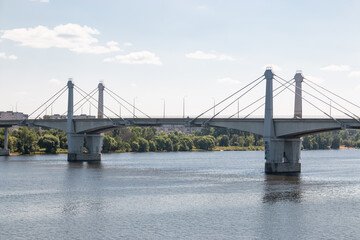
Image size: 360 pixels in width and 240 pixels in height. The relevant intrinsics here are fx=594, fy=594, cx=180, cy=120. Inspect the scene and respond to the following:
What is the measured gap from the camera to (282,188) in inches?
2822

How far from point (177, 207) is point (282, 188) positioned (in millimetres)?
20051

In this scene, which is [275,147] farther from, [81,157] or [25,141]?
[25,141]

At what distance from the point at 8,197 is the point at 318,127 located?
4555 cm

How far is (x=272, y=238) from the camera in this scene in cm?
4288

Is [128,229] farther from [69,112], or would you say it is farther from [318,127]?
[69,112]

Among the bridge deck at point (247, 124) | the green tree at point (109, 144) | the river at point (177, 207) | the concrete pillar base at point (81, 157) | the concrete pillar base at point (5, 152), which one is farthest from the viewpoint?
the green tree at point (109, 144)

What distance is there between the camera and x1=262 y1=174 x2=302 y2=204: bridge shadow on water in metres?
62.5

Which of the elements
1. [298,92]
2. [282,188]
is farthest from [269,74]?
[282,188]

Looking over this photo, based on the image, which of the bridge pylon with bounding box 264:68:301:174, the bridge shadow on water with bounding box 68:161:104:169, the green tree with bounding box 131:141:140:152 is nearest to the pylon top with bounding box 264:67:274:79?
the bridge pylon with bounding box 264:68:301:174

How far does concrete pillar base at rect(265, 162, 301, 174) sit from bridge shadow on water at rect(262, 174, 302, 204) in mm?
2159

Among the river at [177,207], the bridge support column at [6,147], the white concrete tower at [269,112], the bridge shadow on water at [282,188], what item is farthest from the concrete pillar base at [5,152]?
the bridge shadow on water at [282,188]

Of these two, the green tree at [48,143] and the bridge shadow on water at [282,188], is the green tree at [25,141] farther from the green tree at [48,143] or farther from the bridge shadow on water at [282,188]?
the bridge shadow on water at [282,188]

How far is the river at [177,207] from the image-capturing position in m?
44.9

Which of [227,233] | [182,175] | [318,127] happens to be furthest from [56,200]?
[318,127]
